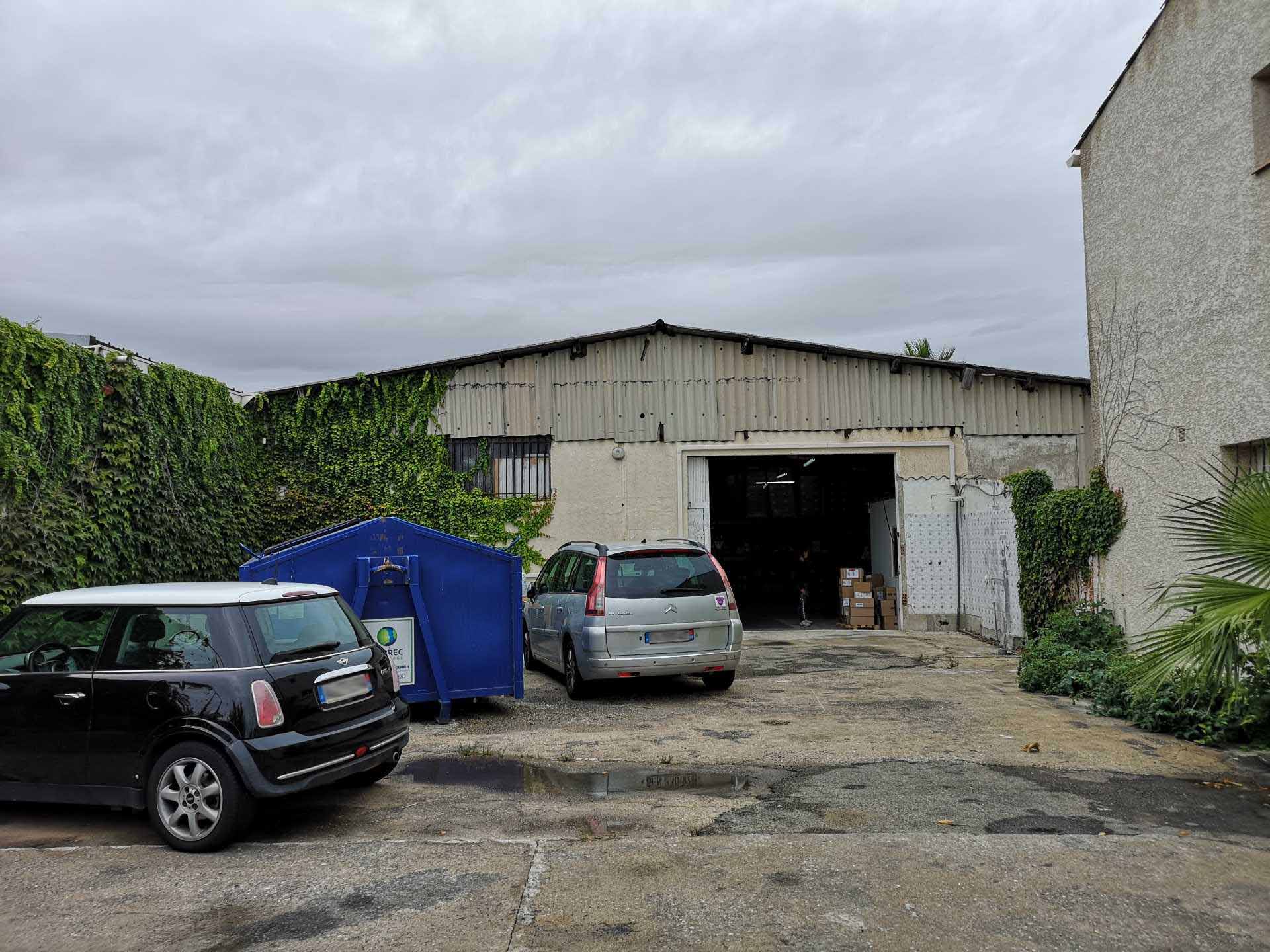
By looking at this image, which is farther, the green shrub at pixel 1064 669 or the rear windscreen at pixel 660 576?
the rear windscreen at pixel 660 576

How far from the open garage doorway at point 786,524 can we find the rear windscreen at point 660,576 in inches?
542

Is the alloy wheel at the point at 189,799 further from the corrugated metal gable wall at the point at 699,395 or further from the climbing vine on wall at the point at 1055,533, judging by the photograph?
the corrugated metal gable wall at the point at 699,395

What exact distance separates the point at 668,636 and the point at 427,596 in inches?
98.8

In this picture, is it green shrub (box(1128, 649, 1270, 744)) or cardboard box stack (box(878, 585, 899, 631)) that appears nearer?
green shrub (box(1128, 649, 1270, 744))

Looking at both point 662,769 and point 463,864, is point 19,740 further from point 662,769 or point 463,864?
point 662,769

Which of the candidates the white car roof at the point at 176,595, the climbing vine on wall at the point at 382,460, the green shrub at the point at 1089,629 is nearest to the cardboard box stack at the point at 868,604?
the green shrub at the point at 1089,629

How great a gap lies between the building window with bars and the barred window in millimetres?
10681

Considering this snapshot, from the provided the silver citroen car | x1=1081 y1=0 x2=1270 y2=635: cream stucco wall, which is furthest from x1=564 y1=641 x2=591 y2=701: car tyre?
x1=1081 y1=0 x2=1270 y2=635: cream stucco wall

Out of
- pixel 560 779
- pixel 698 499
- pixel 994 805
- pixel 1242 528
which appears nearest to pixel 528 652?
pixel 698 499

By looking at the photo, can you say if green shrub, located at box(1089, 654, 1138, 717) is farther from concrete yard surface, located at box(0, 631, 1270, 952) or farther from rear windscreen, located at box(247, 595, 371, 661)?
rear windscreen, located at box(247, 595, 371, 661)

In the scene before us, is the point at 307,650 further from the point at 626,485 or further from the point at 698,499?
the point at 698,499

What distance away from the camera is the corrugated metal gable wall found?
1664 cm

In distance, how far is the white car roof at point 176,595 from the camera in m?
5.75

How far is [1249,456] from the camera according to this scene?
8594 millimetres
